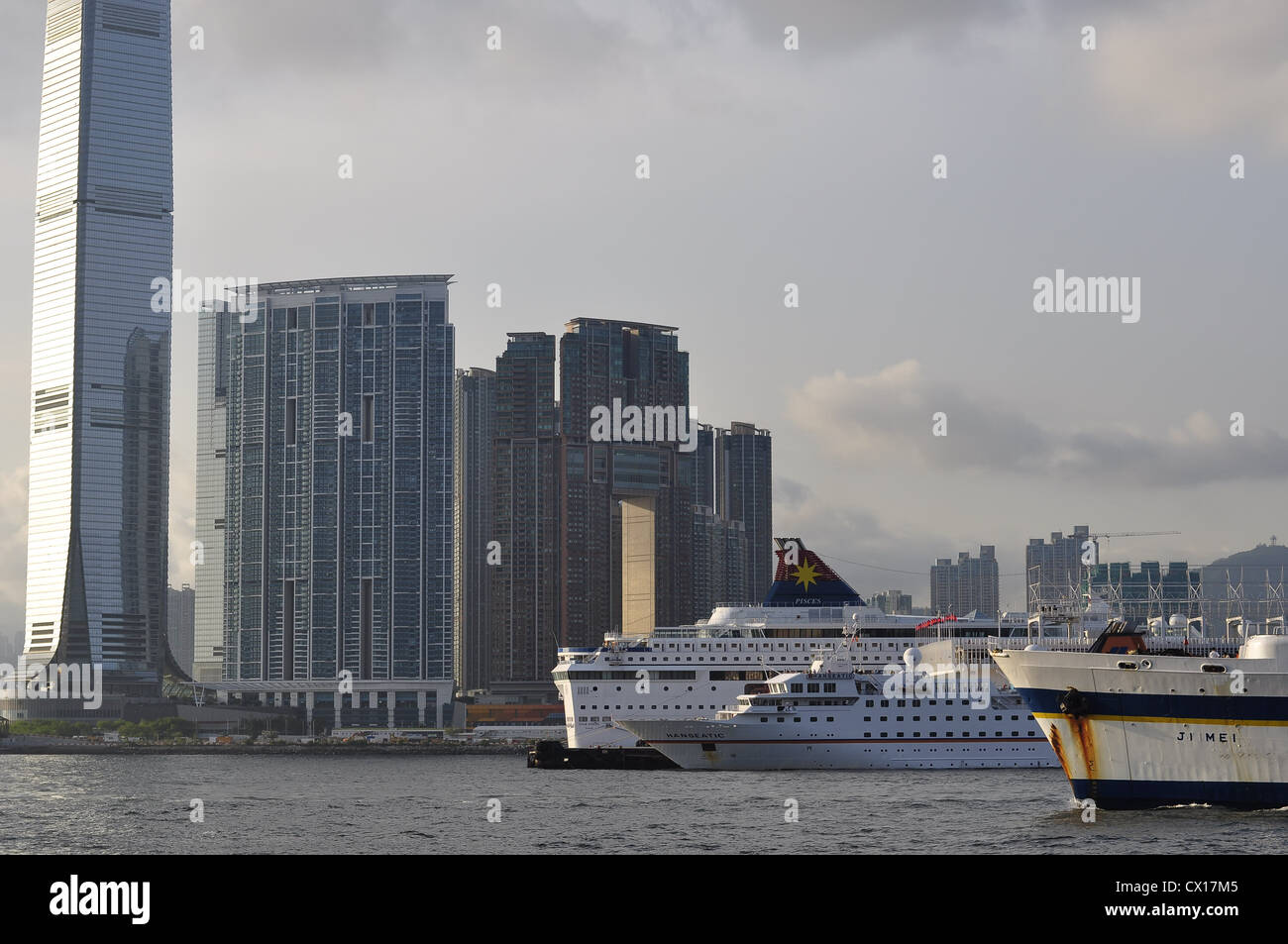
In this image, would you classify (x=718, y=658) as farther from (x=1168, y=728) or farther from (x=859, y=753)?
(x=1168, y=728)

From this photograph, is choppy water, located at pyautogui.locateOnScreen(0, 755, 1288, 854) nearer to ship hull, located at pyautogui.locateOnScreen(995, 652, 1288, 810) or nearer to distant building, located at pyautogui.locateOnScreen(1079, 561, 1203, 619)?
ship hull, located at pyautogui.locateOnScreen(995, 652, 1288, 810)

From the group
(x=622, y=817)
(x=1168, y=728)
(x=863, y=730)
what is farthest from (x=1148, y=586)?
(x=622, y=817)

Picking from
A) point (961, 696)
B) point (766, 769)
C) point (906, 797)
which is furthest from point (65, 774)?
point (906, 797)

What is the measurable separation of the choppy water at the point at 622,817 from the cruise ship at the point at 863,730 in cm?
207

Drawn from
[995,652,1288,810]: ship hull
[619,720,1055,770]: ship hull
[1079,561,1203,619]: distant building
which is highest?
[1079,561,1203,619]: distant building

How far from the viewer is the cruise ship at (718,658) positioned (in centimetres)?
9269

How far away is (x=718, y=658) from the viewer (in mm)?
94188

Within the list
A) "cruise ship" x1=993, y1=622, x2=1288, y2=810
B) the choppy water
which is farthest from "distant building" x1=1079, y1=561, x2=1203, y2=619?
the choppy water

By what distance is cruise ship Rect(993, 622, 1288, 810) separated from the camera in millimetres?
44781

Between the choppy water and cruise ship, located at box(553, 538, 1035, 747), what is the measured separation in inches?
374

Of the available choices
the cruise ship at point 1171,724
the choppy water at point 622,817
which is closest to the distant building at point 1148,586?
the cruise ship at point 1171,724
